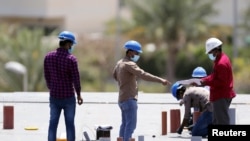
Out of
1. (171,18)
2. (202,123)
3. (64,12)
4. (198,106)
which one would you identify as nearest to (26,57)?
(171,18)

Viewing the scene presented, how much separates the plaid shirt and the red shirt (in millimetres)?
1984

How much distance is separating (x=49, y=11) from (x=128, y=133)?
55802mm

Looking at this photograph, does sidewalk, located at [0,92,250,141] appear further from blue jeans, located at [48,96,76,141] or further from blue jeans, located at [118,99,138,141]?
blue jeans, located at [48,96,76,141]

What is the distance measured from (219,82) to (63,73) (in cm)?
238

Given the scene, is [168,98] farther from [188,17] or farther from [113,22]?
[113,22]

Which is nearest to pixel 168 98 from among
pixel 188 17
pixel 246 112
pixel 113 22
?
pixel 246 112

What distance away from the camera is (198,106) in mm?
16906

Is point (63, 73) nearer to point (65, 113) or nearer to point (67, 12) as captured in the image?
point (65, 113)

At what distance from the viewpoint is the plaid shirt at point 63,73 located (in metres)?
14.6

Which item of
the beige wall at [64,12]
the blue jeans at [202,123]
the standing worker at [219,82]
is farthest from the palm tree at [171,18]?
the standing worker at [219,82]

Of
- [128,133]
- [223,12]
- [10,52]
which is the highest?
[223,12]

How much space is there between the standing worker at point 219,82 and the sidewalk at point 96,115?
210 cm

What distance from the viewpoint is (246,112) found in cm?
1978

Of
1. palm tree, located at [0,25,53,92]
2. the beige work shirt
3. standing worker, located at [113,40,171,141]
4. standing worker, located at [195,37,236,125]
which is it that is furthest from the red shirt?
palm tree, located at [0,25,53,92]
